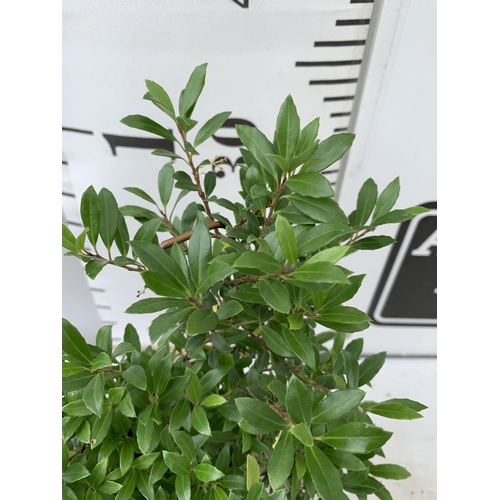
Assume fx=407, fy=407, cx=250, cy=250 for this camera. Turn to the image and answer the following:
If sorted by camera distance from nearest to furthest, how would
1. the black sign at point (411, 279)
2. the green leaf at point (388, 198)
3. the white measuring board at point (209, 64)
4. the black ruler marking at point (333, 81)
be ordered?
the green leaf at point (388, 198)
the white measuring board at point (209, 64)
the black ruler marking at point (333, 81)
the black sign at point (411, 279)

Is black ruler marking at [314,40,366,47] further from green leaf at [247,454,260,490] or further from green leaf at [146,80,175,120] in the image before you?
green leaf at [247,454,260,490]

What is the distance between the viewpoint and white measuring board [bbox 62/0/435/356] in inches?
31.8

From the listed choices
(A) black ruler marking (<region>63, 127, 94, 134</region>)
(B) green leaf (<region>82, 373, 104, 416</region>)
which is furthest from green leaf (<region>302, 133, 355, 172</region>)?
(A) black ruler marking (<region>63, 127, 94, 134</region>)

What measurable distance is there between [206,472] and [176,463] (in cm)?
4

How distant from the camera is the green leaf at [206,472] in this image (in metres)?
0.50

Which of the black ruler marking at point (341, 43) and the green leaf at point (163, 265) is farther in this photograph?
the black ruler marking at point (341, 43)

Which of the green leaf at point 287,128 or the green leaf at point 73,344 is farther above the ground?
the green leaf at point 287,128

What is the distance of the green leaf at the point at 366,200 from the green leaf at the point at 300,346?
0.22 metres

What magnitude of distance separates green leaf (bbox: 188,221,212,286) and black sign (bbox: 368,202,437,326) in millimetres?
871

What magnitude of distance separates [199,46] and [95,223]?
517 mm

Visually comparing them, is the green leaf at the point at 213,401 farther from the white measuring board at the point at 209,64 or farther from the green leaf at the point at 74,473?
the white measuring board at the point at 209,64

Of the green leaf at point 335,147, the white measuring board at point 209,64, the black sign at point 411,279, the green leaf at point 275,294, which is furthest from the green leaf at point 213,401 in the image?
the black sign at point 411,279

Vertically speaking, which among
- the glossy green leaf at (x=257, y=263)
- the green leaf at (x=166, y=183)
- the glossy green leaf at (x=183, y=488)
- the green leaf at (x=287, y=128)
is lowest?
the glossy green leaf at (x=183, y=488)

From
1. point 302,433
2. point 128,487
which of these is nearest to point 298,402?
point 302,433
